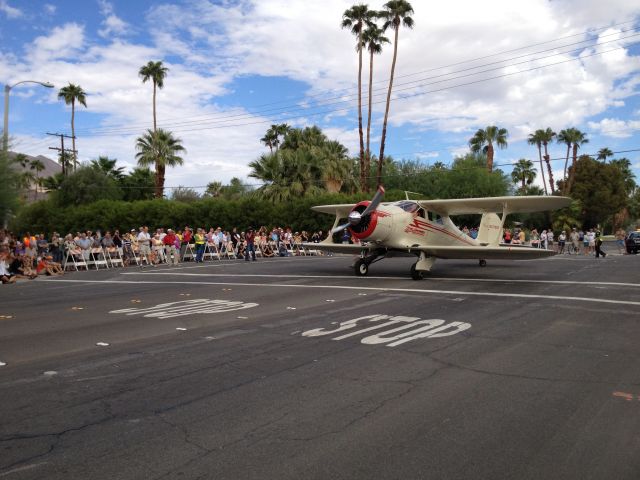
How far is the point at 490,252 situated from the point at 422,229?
2571 millimetres

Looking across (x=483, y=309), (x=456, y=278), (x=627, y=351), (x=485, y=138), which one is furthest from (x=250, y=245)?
(x=485, y=138)

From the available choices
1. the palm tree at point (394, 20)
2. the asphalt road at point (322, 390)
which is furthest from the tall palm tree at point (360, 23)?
the asphalt road at point (322, 390)

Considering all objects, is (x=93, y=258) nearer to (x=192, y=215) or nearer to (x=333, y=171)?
(x=192, y=215)

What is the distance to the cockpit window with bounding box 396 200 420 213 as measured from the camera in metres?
16.6

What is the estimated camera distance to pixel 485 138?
5938 centimetres

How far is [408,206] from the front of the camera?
661 inches

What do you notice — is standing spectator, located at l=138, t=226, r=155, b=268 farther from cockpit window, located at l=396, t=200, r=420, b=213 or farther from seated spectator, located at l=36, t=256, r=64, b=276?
cockpit window, located at l=396, t=200, r=420, b=213

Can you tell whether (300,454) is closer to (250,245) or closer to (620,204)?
(250,245)

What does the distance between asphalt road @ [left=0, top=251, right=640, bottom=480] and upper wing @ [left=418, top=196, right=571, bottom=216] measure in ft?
16.9

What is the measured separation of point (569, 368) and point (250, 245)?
849 inches

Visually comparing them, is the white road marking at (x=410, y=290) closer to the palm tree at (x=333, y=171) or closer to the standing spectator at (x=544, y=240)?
the palm tree at (x=333, y=171)

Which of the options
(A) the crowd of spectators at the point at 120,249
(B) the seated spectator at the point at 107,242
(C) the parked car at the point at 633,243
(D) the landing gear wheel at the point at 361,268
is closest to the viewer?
(D) the landing gear wheel at the point at 361,268

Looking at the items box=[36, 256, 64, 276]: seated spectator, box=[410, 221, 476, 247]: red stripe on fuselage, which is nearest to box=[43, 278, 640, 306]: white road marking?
box=[36, 256, 64, 276]: seated spectator

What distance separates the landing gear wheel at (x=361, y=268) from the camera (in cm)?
1691
